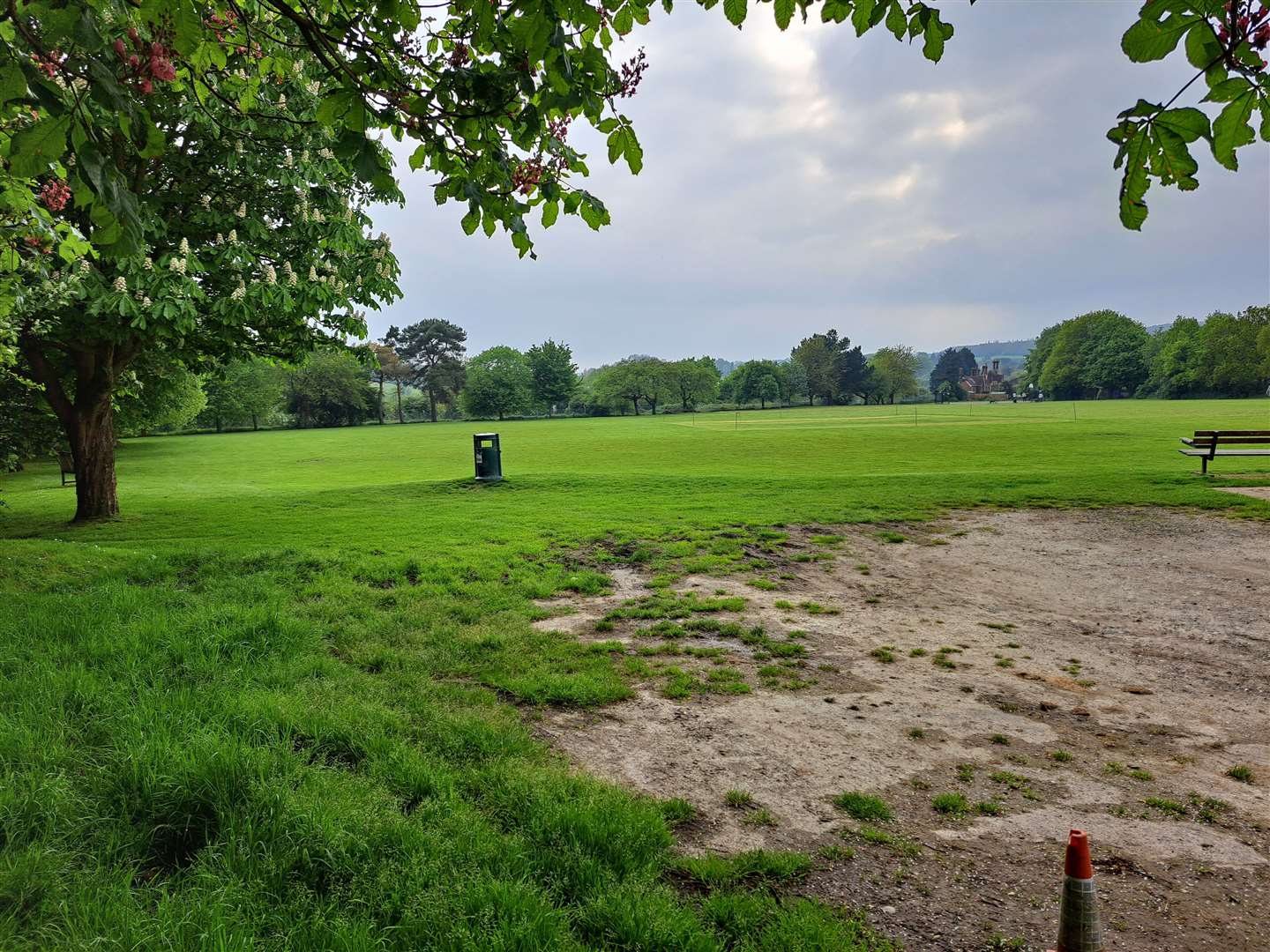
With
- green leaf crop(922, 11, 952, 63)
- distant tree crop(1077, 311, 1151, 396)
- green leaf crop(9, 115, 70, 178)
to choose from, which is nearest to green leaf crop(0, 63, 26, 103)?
green leaf crop(9, 115, 70, 178)

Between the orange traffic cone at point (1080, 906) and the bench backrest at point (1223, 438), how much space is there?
2023cm

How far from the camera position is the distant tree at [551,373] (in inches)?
4916

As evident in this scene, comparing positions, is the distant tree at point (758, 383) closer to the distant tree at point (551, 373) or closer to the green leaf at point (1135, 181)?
the distant tree at point (551, 373)

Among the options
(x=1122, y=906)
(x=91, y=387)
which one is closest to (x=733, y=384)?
(x=91, y=387)

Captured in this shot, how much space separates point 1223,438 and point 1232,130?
71.2 feet

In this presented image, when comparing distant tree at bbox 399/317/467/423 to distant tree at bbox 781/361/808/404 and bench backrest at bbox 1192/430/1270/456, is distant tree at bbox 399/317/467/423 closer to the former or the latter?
distant tree at bbox 781/361/808/404

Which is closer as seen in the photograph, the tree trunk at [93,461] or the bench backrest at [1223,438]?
the tree trunk at [93,461]

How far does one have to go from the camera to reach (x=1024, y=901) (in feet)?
10.5

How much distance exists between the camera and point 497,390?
392 feet

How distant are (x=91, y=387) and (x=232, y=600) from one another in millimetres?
11004

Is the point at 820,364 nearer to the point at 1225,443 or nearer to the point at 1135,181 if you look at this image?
the point at 1225,443

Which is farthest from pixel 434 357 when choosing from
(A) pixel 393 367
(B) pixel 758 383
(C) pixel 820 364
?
(C) pixel 820 364

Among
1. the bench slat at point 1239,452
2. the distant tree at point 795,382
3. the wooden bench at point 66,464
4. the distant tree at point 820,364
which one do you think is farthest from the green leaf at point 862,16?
the distant tree at point 820,364

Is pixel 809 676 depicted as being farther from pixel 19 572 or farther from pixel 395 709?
pixel 19 572
